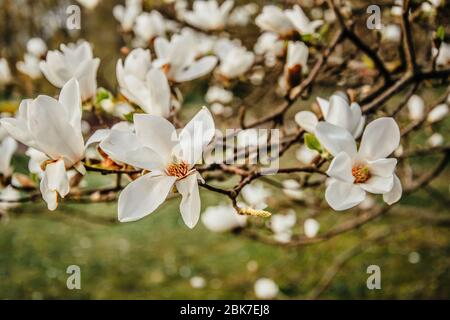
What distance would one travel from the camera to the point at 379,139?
0.81 meters

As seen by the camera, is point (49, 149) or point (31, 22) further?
point (31, 22)

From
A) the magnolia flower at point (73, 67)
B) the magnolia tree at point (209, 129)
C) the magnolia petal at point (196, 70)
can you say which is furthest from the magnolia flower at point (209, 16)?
the magnolia flower at point (73, 67)

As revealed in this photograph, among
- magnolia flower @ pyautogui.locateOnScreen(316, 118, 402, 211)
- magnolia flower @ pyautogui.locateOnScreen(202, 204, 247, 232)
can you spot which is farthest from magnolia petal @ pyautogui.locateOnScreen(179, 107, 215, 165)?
magnolia flower @ pyautogui.locateOnScreen(202, 204, 247, 232)

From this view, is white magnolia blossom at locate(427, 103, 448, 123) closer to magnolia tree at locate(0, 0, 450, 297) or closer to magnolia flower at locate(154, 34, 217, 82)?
magnolia tree at locate(0, 0, 450, 297)

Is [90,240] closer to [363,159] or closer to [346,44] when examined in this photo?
[346,44]

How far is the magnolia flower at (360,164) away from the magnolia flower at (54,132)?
0.39 metres

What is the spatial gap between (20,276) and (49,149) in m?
3.18

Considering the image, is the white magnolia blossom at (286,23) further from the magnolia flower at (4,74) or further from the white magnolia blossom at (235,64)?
Answer: the magnolia flower at (4,74)

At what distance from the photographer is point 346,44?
2.71 m

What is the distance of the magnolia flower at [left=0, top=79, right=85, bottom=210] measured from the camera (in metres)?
0.77

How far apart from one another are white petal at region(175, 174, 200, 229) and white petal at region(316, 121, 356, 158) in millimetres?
207

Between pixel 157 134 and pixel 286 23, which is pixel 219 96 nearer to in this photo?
pixel 286 23
